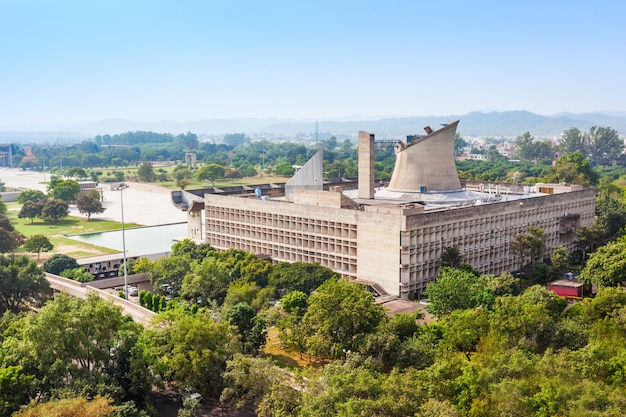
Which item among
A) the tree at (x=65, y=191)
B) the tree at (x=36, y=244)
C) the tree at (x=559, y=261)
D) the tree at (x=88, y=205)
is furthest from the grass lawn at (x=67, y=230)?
the tree at (x=559, y=261)

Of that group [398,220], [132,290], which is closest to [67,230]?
[132,290]

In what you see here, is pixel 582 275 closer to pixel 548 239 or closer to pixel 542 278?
pixel 542 278

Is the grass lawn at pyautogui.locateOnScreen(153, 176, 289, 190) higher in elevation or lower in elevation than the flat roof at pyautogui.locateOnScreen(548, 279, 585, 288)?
lower

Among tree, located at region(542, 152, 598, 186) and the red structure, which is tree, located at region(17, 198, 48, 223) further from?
tree, located at region(542, 152, 598, 186)

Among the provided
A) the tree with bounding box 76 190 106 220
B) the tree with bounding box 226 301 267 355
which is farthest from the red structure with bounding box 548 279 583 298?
the tree with bounding box 76 190 106 220

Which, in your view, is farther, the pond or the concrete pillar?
the pond

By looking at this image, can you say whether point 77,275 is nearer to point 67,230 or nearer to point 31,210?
point 67,230

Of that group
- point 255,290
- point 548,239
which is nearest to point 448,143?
point 548,239

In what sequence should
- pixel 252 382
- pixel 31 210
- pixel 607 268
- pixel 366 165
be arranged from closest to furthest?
pixel 252 382 < pixel 607 268 < pixel 366 165 < pixel 31 210
